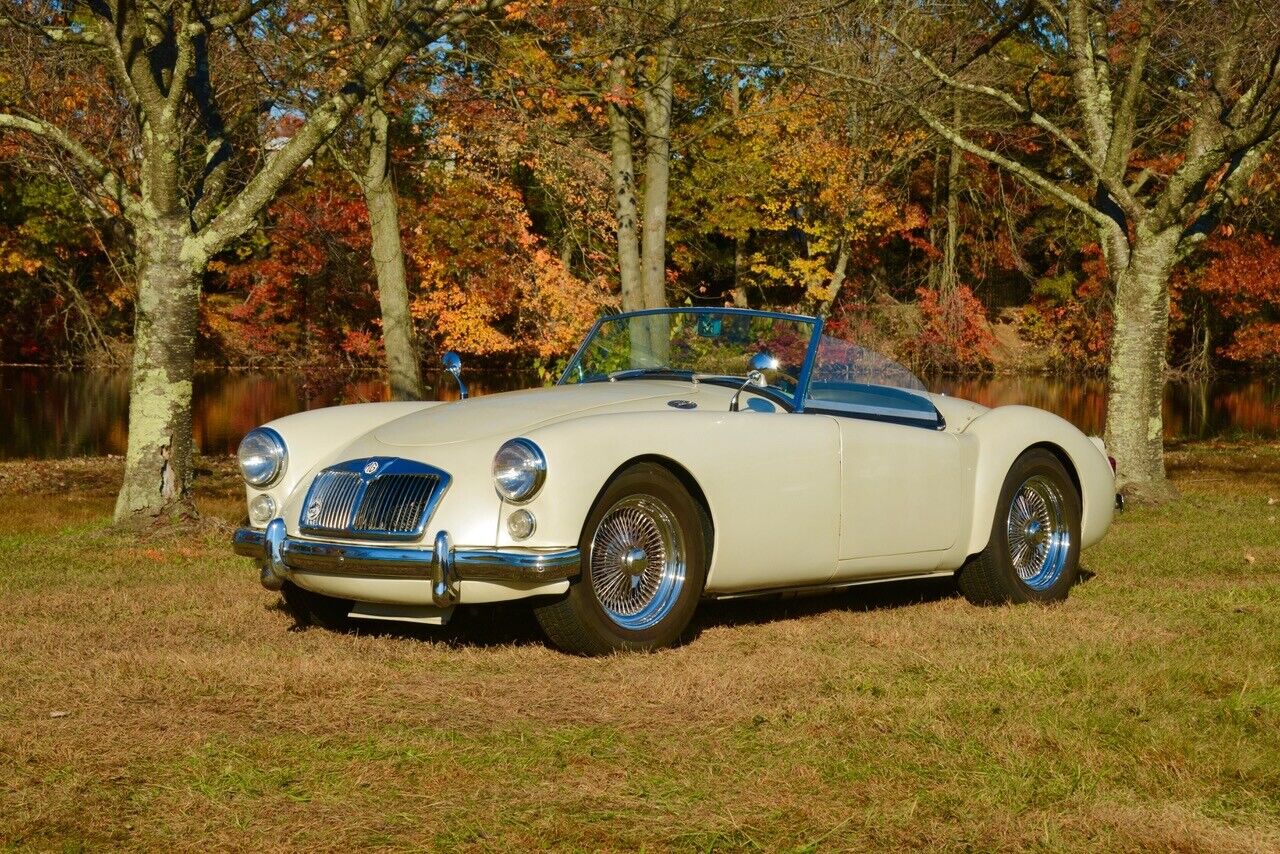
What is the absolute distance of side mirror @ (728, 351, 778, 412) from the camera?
6.41 meters

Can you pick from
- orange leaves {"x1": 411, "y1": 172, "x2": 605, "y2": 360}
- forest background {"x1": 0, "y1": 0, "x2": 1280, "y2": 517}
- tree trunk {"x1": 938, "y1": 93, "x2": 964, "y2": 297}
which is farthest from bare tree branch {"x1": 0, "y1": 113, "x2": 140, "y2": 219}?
tree trunk {"x1": 938, "y1": 93, "x2": 964, "y2": 297}

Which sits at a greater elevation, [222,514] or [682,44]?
[682,44]

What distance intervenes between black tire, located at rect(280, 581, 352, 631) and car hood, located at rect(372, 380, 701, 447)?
779mm

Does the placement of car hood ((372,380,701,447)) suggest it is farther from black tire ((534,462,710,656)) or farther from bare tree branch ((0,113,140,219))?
bare tree branch ((0,113,140,219))

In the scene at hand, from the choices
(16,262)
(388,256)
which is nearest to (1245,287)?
(388,256)

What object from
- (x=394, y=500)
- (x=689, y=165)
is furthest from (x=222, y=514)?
(x=689, y=165)

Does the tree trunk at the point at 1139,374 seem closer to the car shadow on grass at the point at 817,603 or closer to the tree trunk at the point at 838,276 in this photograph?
the car shadow on grass at the point at 817,603

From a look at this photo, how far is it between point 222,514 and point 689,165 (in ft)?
82.9

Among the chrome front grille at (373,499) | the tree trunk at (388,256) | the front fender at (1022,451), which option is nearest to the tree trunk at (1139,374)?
the front fender at (1022,451)

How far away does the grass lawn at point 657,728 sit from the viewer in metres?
3.78

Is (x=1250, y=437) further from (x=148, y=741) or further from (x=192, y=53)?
(x=148, y=741)

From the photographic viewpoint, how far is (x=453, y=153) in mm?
24469

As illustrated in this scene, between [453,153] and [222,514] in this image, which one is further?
[453,153]

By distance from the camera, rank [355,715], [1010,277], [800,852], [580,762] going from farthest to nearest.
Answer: [1010,277], [355,715], [580,762], [800,852]
